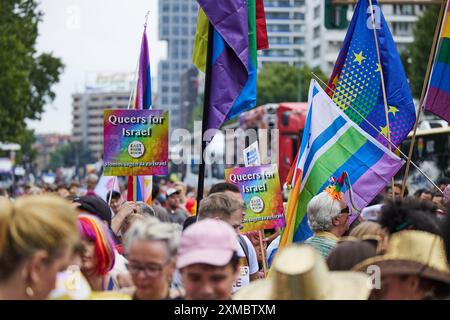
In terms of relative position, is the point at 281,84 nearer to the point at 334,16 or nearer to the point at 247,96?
the point at 334,16

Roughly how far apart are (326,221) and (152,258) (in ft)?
9.40

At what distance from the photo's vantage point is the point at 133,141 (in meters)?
10.8

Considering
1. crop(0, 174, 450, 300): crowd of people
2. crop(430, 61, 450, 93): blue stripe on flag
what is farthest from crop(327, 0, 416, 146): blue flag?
crop(0, 174, 450, 300): crowd of people

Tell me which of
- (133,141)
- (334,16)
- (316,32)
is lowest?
(133,141)

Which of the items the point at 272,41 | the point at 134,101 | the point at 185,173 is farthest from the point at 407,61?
the point at 272,41

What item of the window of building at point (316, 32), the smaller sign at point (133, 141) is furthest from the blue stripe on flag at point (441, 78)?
the window of building at point (316, 32)

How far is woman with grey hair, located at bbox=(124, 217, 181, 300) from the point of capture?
4.95 meters

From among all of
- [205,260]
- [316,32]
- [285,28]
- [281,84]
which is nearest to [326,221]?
[205,260]

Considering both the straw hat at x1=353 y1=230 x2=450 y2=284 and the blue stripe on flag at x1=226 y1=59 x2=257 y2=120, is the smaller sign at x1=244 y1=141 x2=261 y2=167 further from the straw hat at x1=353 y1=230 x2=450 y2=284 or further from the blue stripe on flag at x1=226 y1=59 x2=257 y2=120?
the straw hat at x1=353 y1=230 x2=450 y2=284

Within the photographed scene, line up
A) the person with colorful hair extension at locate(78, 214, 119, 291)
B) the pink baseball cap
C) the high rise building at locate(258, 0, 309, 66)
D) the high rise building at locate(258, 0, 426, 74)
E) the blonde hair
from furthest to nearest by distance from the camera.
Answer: the high rise building at locate(258, 0, 309, 66), the high rise building at locate(258, 0, 426, 74), the person with colorful hair extension at locate(78, 214, 119, 291), the pink baseball cap, the blonde hair

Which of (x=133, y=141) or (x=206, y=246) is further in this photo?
(x=133, y=141)

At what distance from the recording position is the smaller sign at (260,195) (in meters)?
10.1

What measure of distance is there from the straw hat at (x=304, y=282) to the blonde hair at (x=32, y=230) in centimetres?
83

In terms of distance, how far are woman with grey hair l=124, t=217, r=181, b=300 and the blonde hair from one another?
64 cm
